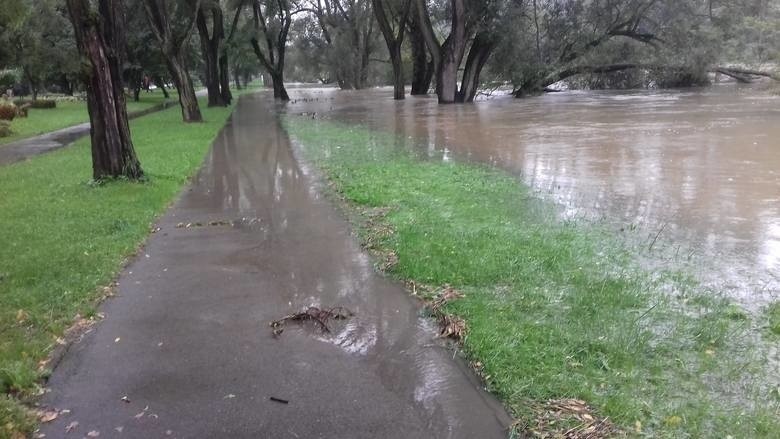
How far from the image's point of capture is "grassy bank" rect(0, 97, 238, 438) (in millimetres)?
4375

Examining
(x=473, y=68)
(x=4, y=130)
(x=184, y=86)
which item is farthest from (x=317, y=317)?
(x=473, y=68)

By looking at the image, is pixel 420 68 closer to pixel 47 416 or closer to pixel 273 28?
pixel 273 28

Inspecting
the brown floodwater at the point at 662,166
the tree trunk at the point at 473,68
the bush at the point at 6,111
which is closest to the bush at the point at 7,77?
the bush at the point at 6,111

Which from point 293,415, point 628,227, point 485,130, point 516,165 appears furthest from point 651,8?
point 293,415

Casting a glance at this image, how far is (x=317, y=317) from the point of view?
5.00 metres

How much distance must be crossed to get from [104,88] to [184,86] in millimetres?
12831

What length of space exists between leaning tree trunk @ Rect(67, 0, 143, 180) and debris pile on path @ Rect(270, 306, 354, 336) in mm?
6734

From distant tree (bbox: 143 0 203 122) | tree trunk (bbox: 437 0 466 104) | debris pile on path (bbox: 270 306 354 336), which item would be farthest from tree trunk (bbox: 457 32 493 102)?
debris pile on path (bbox: 270 306 354 336)

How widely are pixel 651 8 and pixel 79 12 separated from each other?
31.3 meters

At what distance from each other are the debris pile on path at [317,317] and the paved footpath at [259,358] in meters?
0.07

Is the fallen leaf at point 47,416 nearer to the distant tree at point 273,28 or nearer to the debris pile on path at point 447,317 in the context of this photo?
the debris pile on path at point 447,317

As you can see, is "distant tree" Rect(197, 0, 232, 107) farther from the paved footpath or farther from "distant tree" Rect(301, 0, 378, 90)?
the paved footpath

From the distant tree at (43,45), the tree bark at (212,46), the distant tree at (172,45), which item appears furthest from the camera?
the distant tree at (43,45)

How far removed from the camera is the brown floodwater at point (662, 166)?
6.55 metres
